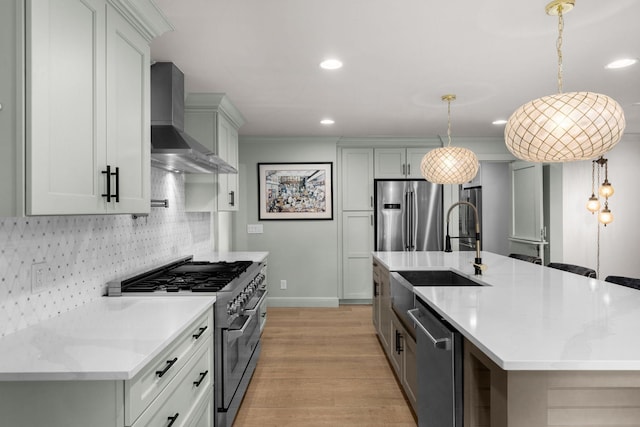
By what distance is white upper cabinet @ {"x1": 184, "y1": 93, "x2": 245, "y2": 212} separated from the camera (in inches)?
137

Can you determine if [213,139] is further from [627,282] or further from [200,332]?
[627,282]

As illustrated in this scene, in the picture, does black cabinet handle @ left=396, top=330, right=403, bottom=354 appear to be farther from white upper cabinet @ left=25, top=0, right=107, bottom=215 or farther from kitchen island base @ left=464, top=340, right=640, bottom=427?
white upper cabinet @ left=25, top=0, right=107, bottom=215

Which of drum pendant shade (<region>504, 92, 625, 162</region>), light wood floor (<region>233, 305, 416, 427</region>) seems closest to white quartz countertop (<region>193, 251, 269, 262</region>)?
light wood floor (<region>233, 305, 416, 427</region>)

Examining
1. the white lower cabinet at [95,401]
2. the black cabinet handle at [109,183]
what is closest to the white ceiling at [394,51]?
the black cabinet handle at [109,183]

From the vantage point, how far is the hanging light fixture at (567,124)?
5.71ft

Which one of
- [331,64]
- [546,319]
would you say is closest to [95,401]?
[546,319]

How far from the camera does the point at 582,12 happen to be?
204cm

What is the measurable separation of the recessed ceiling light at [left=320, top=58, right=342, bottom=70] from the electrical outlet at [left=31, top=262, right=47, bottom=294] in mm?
2006

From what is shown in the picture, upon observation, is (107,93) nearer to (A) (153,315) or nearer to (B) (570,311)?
(A) (153,315)

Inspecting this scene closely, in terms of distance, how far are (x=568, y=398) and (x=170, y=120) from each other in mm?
2550

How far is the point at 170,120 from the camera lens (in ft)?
8.64

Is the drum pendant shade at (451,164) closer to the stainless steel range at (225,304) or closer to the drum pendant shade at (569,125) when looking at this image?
the drum pendant shade at (569,125)

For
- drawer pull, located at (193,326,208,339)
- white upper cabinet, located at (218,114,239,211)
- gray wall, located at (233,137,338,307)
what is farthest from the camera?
gray wall, located at (233,137,338,307)

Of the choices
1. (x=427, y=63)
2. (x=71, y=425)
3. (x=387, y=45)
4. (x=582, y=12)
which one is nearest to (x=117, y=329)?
(x=71, y=425)
